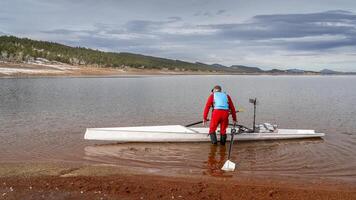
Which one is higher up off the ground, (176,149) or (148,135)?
(148,135)

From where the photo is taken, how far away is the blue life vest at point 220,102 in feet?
52.3

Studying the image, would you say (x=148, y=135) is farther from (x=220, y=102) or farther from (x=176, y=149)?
(x=220, y=102)

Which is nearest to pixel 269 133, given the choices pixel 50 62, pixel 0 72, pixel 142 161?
pixel 142 161

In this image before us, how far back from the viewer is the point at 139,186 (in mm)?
10000

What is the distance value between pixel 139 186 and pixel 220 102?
6818 mm

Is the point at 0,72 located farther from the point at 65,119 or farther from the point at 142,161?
the point at 142,161

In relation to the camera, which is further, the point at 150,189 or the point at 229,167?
the point at 229,167

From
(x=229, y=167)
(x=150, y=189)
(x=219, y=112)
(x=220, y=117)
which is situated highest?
(x=219, y=112)

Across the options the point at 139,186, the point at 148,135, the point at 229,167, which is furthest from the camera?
the point at 148,135

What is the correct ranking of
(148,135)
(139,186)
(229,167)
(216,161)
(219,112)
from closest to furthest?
(139,186), (229,167), (216,161), (219,112), (148,135)

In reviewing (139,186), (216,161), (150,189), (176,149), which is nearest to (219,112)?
(176,149)

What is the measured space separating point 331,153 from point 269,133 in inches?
Answer: 122

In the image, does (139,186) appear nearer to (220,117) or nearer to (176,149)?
(176,149)

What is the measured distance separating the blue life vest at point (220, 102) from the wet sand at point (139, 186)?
180 inches
